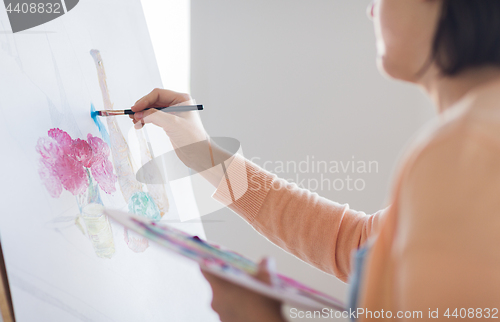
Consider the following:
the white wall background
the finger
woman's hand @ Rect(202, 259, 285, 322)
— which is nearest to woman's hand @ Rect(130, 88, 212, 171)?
A: the finger

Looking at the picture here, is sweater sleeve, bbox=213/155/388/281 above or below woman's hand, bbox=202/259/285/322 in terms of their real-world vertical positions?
below

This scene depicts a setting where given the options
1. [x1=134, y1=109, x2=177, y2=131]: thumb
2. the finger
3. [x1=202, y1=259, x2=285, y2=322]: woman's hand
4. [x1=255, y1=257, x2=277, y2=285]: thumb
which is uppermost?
the finger

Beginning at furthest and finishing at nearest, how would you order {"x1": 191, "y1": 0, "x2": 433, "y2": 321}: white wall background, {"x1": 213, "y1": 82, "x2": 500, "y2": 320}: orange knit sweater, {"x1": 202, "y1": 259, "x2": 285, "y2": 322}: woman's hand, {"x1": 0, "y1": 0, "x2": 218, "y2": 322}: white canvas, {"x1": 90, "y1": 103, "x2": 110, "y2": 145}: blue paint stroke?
{"x1": 191, "y1": 0, "x2": 433, "y2": 321}: white wall background
{"x1": 90, "y1": 103, "x2": 110, "y2": 145}: blue paint stroke
{"x1": 0, "y1": 0, "x2": 218, "y2": 322}: white canvas
{"x1": 202, "y1": 259, "x2": 285, "y2": 322}: woman's hand
{"x1": 213, "y1": 82, "x2": 500, "y2": 320}: orange knit sweater

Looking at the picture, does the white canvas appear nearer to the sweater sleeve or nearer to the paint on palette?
the paint on palette

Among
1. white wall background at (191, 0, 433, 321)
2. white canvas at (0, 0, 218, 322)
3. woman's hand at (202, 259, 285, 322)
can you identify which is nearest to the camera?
woman's hand at (202, 259, 285, 322)

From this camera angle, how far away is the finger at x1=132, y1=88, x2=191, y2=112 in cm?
78

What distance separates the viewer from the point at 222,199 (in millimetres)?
828

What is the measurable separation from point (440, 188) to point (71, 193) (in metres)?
0.58

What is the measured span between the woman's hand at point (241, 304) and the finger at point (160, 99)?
438 mm

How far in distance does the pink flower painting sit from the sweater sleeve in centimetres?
24

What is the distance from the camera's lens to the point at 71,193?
653mm

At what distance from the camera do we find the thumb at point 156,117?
0.78m

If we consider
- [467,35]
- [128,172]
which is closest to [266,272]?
[467,35]

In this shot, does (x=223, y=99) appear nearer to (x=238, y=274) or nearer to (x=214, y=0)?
(x=214, y=0)
